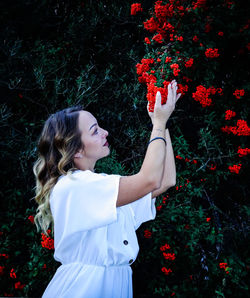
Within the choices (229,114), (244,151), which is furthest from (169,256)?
(229,114)

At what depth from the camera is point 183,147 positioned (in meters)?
2.77

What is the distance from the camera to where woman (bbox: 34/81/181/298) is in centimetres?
141

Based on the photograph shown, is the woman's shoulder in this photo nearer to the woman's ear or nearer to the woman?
the woman

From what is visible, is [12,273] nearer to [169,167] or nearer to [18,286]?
[18,286]

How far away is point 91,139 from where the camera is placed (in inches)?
68.5

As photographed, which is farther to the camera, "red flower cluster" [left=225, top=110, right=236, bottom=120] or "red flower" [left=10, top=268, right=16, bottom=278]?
"red flower" [left=10, top=268, right=16, bottom=278]

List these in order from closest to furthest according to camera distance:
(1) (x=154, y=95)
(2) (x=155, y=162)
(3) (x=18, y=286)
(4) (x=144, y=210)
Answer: (2) (x=155, y=162)
(1) (x=154, y=95)
(4) (x=144, y=210)
(3) (x=18, y=286)

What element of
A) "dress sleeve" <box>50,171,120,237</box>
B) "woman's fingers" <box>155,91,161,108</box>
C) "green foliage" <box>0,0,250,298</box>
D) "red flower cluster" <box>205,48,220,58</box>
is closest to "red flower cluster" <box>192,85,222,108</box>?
"green foliage" <box>0,0,250,298</box>

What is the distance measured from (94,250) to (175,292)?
→ 147 cm

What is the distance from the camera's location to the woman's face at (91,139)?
174 centimetres

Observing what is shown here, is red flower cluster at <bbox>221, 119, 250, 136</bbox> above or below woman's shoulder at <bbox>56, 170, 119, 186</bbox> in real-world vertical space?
below

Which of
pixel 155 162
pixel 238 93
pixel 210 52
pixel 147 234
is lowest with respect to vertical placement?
pixel 147 234

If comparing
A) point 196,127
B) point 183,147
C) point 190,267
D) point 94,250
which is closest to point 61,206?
point 94,250

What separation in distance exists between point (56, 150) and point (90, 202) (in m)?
0.55
